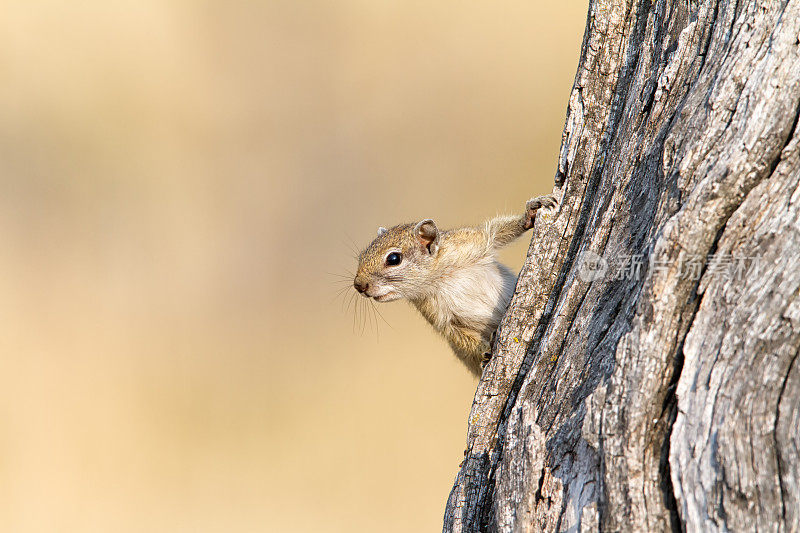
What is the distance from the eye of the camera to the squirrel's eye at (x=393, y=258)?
17.2 feet

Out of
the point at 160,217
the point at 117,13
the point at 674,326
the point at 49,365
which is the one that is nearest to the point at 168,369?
the point at 49,365

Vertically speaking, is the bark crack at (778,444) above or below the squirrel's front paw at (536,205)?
below

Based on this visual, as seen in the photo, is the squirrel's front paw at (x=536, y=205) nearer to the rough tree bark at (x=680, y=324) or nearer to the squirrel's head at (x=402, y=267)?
the rough tree bark at (x=680, y=324)

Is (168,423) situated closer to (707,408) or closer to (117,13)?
(117,13)

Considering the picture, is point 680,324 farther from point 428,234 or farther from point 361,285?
point 361,285

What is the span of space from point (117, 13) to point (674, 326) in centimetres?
976

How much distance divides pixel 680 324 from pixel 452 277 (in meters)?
2.78

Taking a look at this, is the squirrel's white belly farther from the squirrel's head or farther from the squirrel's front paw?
the squirrel's front paw

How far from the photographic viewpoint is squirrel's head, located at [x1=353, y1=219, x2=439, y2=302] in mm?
5195

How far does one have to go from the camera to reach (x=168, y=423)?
8.95m

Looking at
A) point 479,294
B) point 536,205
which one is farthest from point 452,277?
point 536,205

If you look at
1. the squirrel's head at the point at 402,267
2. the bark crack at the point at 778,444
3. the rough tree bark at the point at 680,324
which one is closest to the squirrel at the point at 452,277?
the squirrel's head at the point at 402,267

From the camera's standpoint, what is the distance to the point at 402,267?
17.0 ft

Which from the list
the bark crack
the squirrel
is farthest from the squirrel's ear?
the bark crack
